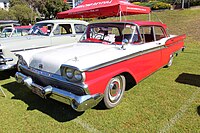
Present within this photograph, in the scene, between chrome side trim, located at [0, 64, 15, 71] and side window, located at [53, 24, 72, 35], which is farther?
side window, located at [53, 24, 72, 35]

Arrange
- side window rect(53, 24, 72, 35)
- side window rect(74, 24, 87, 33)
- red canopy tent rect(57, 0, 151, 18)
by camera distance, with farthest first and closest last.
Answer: side window rect(74, 24, 87, 33)
red canopy tent rect(57, 0, 151, 18)
side window rect(53, 24, 72, 35)

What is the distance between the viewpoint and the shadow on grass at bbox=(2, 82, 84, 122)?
3199 mm

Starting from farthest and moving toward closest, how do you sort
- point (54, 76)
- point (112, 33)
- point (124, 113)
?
point (112, 33) → point (124, 113) → point (54, 76)

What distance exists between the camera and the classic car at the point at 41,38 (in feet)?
16.3

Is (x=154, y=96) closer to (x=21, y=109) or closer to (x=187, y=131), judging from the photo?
(x=187, y=131)

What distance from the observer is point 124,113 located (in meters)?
3.19

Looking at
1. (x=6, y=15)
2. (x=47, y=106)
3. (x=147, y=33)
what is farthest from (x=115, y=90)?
(x=6, y=15)

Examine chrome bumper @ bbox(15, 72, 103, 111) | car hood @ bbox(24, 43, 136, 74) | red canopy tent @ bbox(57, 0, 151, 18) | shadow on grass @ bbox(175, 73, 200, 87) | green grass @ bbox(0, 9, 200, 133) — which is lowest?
green grass @ bbox(0, 9, 200, 133)

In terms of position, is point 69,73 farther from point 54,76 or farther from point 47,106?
point 47,106

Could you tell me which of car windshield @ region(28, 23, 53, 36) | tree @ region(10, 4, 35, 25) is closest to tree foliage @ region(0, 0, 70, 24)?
tree @ region(10, 4, 35, 25)

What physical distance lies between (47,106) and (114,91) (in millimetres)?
1351

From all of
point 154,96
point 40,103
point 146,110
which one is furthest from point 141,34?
point 40,103

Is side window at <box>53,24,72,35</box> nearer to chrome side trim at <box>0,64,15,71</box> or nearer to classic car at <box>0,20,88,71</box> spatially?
classic car at <box>0,20,88,71</box>

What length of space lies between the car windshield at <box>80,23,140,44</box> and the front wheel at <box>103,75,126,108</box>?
3.05 ft
